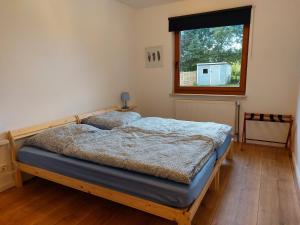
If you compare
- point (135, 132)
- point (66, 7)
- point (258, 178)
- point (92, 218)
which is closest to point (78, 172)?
point (92, 218)

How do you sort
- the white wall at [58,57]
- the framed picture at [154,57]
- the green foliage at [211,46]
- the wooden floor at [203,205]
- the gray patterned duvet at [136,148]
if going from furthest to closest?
the framed picture at [154,57], the green foliage at [211,46], the white wall at [58,57], the wooden floor at [203,205], the gray patterned duvet at [136,148]

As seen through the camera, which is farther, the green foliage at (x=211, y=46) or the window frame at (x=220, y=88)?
the green foliage at (x=211, y=46)

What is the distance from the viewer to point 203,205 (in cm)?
196

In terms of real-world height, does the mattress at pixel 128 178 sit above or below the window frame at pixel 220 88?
below

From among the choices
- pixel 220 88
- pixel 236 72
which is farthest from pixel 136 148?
pixel 236 72

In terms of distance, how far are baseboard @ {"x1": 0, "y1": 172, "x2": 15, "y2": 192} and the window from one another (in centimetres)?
291

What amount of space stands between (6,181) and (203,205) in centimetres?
206

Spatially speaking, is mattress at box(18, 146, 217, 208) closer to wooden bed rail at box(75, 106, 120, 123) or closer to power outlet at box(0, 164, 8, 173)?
power outlet at box(0, 164, 8, 173)

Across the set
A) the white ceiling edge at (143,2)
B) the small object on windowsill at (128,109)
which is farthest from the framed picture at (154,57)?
the small object on windowsill at (128,109)

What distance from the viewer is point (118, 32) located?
148 inches

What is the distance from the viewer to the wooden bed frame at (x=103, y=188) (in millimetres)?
1473

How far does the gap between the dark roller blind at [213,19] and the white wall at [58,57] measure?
0.95 m

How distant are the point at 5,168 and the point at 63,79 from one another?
4.03 ft

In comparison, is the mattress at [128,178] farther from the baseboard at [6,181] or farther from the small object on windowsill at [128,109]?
the small object on windowsill at [128,109]
